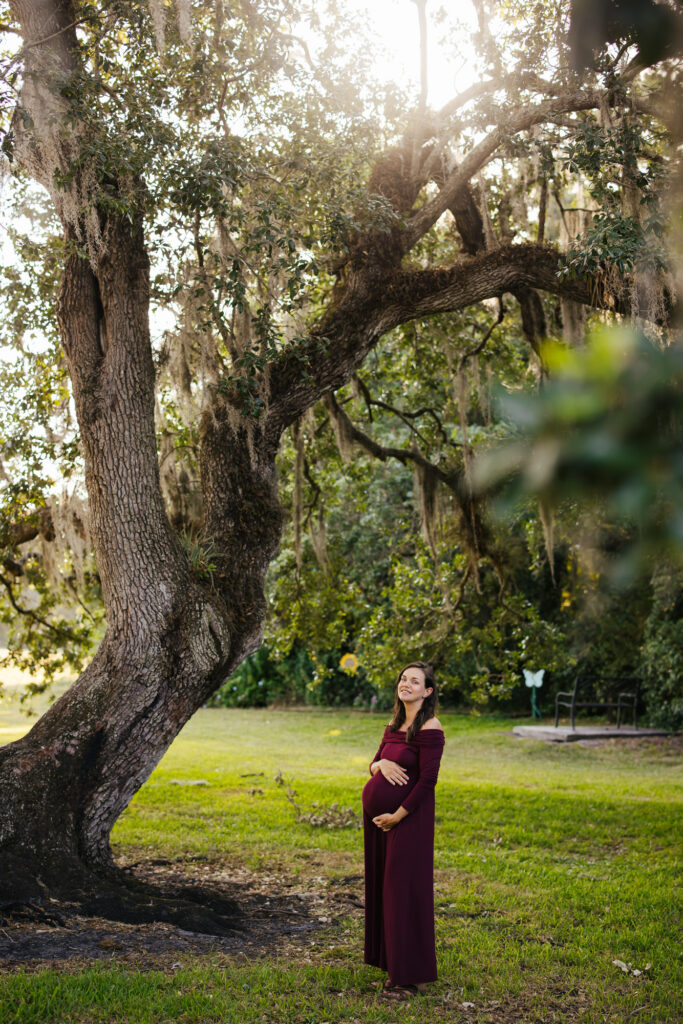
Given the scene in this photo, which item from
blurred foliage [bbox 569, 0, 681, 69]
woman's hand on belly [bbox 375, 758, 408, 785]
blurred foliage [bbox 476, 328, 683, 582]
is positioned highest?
blurred foliage [bbox 569, 0, 681, 69]

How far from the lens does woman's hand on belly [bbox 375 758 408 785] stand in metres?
4.39

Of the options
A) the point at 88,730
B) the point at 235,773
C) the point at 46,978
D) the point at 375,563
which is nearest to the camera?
the point at 46,978

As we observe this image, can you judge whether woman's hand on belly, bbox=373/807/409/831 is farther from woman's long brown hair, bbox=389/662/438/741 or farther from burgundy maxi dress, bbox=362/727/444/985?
Answer: woman's long brown hair, bbox=389/662/438/741

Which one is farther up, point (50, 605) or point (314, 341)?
point (314, 341)

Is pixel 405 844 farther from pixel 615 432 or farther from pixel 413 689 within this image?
pixel 615 432

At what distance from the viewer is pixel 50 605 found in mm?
8406

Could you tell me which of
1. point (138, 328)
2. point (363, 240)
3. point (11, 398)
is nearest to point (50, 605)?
point (11, 398)

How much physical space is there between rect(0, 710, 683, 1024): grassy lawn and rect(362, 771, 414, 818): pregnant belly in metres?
0.86

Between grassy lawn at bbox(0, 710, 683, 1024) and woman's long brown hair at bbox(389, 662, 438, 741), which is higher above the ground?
woman's long brown hair at bbox(389, 662, 438, 741)

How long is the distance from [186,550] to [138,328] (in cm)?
160

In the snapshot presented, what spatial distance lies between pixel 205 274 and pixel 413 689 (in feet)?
10.5

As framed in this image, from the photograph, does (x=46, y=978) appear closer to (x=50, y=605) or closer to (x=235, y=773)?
(x=50, y=605)

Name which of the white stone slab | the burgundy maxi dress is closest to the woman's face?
the burgundy maxi dress

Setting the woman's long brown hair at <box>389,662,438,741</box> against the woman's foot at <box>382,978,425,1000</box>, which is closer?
the woman's foot at <box>382,978,425,1000</box>
